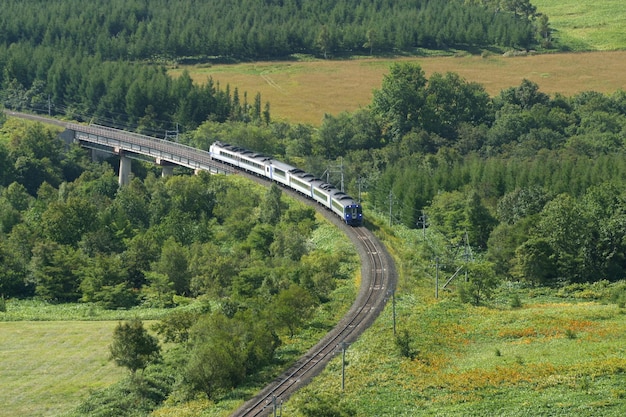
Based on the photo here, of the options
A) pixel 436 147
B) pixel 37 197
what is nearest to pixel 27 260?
pixel 37 197

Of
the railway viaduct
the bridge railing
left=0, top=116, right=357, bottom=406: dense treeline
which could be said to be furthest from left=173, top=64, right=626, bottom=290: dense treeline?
left=0, top=116, right=357, bottom=406: dense treeline

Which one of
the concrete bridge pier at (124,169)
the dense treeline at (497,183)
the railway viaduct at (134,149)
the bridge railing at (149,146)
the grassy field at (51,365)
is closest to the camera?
the grassy field at (51,365)

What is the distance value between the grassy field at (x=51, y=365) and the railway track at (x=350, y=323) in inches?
597

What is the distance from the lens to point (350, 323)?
99750mm

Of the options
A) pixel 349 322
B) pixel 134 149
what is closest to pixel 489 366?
pixel 349 322

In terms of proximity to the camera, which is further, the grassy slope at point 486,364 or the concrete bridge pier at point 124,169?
the concrete bridge pier at point 124,169

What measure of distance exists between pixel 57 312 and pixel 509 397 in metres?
55.7

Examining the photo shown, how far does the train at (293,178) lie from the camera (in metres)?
132

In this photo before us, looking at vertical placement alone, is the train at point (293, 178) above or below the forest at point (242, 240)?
above

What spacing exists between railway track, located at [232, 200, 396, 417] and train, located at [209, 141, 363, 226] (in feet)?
5.56

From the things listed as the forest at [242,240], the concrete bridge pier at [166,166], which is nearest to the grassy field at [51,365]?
the forest at [242,240]

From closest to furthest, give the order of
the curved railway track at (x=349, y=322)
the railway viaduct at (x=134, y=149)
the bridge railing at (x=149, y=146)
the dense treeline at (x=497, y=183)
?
the curved railway track at (x=349, y=322)
the dense treeline at (x=497, y=183)
the bridge railing at (x=149, y=146)
the railway viaduct at (x=134, y=149)

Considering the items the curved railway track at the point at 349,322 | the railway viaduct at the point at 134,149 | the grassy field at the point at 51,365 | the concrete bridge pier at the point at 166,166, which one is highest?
the railway viaduct at the point at 134,149

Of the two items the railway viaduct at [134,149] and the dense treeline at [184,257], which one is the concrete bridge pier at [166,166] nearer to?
the railway viaduct at [134,149]
